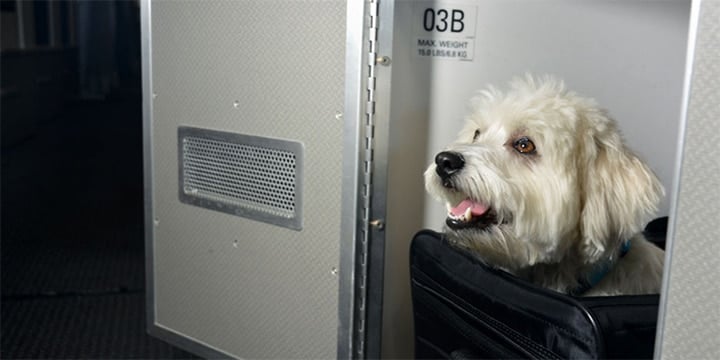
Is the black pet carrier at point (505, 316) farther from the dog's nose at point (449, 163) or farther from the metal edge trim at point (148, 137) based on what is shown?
the metal edge trim at point (148, 137)

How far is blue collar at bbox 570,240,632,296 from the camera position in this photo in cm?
140

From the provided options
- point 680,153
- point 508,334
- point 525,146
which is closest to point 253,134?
point 525,146

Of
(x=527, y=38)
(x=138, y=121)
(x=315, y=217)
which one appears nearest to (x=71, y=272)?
(x=315, y=217)

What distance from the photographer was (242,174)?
70.3 inches

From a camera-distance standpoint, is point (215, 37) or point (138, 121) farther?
point (138, 121)

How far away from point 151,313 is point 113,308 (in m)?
0.38

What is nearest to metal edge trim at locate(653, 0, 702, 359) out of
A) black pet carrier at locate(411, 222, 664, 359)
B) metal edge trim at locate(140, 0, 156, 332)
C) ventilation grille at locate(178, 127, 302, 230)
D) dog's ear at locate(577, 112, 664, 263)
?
black pet carrier at locate(411, 222, 664, 359)

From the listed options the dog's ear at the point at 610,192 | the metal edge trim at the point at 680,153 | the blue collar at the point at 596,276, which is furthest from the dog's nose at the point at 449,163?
the metal edge trim at the point at 680,153

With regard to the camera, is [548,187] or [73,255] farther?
[73,255]

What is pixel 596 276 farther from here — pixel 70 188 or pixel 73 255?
pixel 70 188

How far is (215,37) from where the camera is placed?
1.79 m

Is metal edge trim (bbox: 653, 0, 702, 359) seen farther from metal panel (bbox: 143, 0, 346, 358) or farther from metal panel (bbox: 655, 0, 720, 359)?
metal panel (bbox: 143, 0, 346, 358)

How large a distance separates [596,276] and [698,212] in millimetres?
484

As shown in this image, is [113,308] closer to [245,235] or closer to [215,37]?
[245,235]
